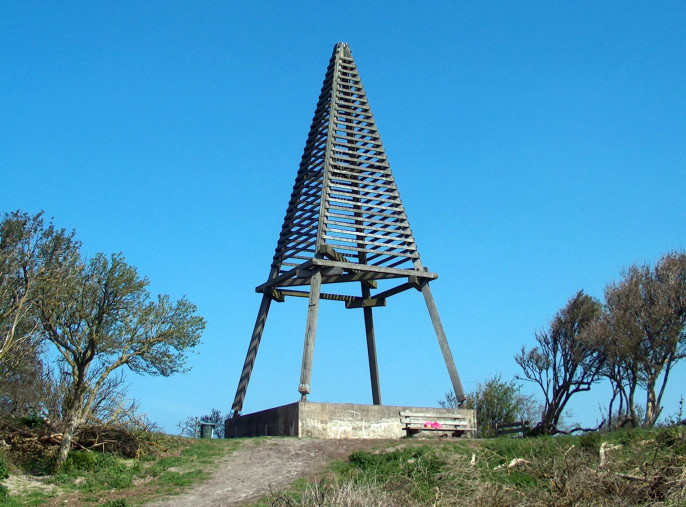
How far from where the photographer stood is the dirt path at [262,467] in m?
14.7

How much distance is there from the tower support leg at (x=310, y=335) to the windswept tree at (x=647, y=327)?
13.5m

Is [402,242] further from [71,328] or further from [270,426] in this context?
[71,328]

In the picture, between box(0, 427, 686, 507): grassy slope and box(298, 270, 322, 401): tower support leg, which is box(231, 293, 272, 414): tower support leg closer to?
box(298, 270, 322, 401): tower support leg

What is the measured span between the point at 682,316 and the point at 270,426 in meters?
16.2

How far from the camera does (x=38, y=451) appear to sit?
57.1ft

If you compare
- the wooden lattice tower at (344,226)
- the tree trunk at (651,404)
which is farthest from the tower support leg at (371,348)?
the tree trunk at (651,404)

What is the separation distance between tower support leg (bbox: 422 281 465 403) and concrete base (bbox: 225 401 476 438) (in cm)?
76

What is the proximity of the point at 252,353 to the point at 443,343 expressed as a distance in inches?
218

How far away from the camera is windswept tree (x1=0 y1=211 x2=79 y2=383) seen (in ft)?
60.0

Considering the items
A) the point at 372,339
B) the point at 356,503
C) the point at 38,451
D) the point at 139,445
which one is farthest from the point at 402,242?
the point at 356,503

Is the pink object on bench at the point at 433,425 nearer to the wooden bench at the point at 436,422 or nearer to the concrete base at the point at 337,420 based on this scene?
the wooden bench at the point at 436,422

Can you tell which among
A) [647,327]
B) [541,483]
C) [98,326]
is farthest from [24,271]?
[647,327]

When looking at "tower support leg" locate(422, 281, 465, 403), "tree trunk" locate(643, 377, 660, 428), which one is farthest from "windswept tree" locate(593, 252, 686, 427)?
"tower support leg" locate(422, 281, 465, 403)

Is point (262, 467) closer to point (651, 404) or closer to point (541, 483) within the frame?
point (541, 483)
